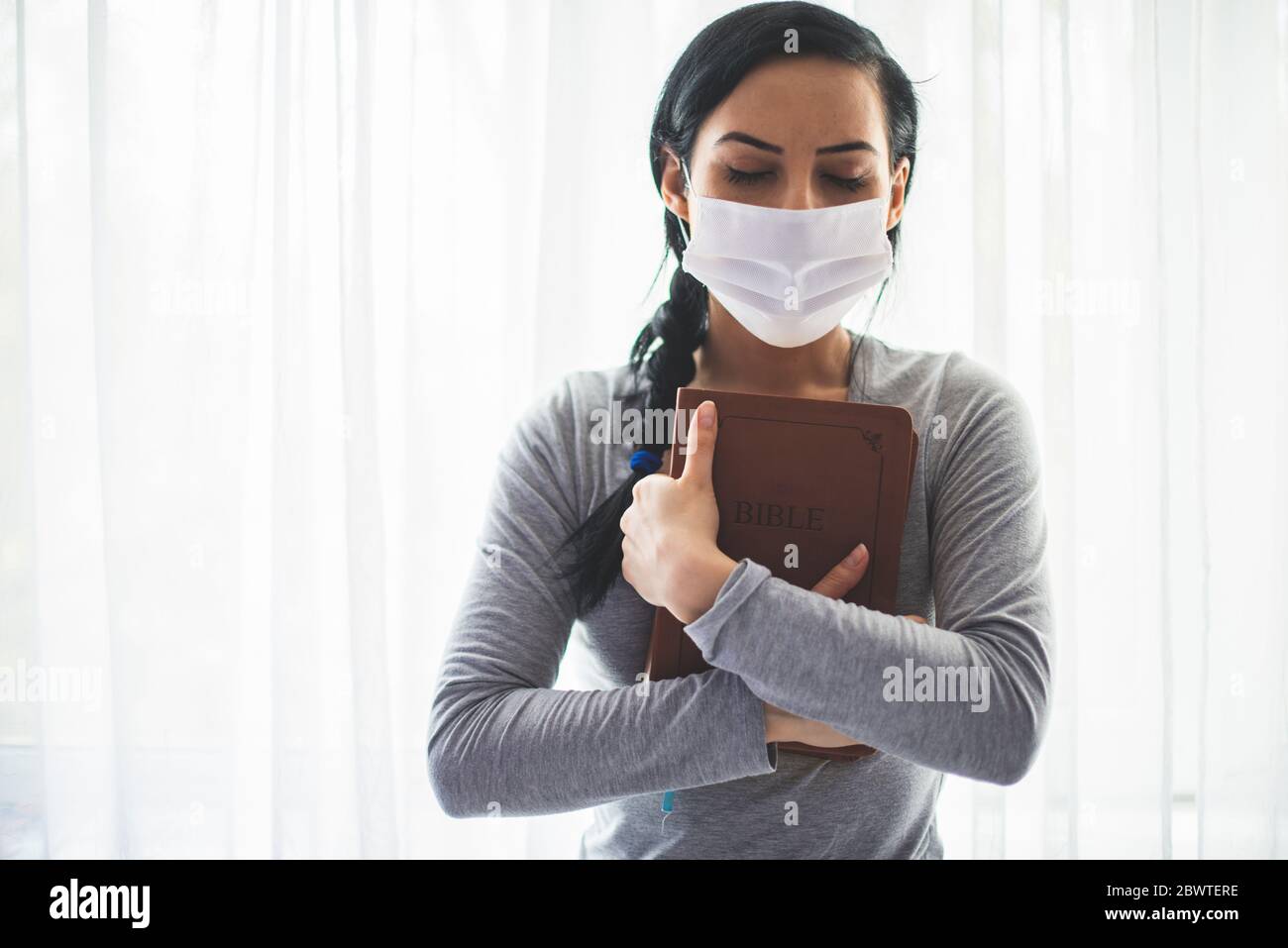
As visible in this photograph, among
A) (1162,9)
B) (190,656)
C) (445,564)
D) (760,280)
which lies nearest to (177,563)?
(190,656)

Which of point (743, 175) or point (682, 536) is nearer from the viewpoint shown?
point (682, 536)

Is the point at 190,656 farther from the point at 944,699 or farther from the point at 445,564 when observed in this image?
the point at 944,699

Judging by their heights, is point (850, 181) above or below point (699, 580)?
above

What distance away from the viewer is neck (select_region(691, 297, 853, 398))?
3.55 ft

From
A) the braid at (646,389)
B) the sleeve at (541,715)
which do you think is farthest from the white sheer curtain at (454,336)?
the sleeve at (541,715)

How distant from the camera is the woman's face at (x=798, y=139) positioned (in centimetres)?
92

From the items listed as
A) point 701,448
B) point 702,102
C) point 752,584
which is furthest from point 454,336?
point 752,584

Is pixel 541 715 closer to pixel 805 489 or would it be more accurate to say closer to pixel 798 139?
pixel 805 489

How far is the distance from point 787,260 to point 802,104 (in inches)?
6.5

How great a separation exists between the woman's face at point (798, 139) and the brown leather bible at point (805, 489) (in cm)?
28

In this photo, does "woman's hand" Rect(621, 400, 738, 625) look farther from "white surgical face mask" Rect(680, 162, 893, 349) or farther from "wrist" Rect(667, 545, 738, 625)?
"white surgical face mask" Rect(680, 162, 893, 349)

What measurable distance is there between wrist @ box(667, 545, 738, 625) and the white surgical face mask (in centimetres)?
36

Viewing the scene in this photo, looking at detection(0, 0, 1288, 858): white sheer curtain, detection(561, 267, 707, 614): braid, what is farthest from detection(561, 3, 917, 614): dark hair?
detection(0, 0, 1288, 858): white sheer curtain

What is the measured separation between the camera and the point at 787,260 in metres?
0.97
